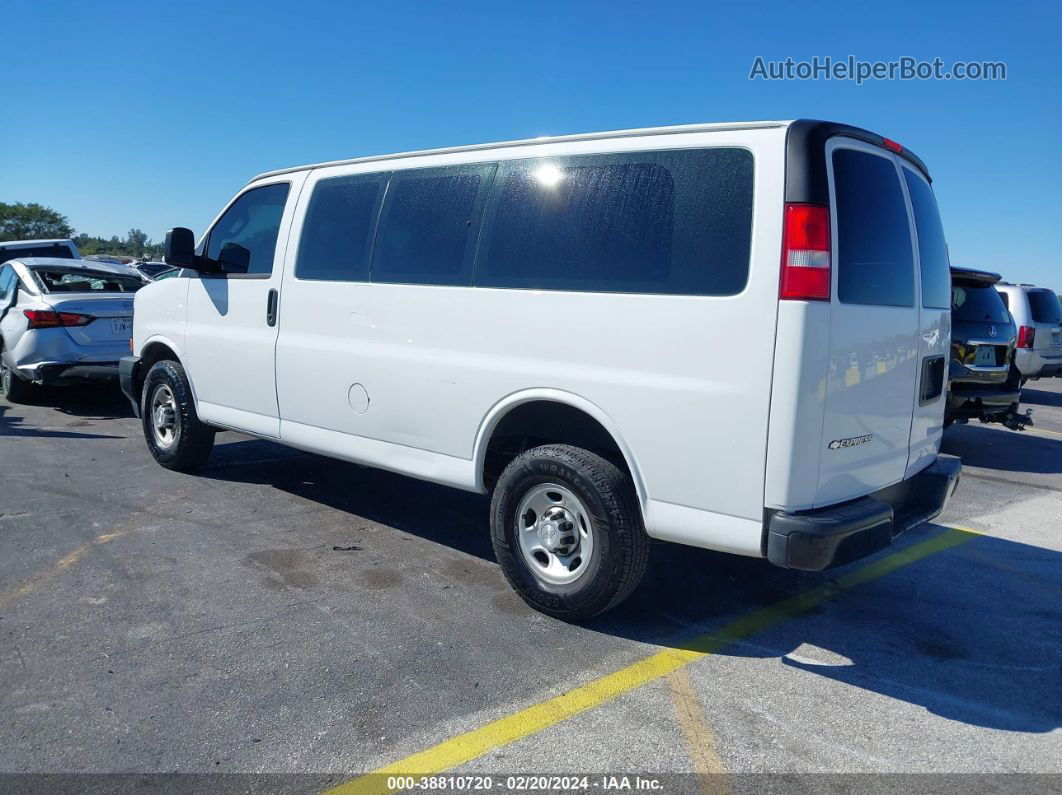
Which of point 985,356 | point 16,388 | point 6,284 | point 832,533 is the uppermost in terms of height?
point 6,284

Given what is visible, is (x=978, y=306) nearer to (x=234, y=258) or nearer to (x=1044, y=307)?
(x=1044, y=307)

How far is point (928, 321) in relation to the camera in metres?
4.09

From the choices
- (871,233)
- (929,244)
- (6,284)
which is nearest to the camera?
(871,233)

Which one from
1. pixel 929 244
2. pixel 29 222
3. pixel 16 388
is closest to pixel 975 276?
pixel 929 244

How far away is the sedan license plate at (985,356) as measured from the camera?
327 inches

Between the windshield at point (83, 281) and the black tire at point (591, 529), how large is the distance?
7.71 m

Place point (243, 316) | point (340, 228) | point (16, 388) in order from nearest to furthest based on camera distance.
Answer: point (340, 228) → point (243, 316) → point (16, 388)

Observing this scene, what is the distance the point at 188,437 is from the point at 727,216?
4.73 m

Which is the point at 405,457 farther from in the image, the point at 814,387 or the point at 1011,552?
the point at 1011,552

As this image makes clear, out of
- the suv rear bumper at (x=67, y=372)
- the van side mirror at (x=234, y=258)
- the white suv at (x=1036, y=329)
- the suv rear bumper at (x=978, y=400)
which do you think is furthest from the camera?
the white suv at (x=1036, y=329)

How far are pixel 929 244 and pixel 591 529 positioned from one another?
7.61 ft

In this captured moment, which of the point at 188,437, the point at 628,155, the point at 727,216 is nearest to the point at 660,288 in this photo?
the point at 727,216

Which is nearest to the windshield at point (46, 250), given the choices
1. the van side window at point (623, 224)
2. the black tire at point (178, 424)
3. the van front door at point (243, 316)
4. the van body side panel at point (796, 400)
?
the black tire at point (178, 424)

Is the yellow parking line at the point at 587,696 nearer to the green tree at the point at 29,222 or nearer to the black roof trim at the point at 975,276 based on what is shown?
the black roof trim at the point at 975,276
